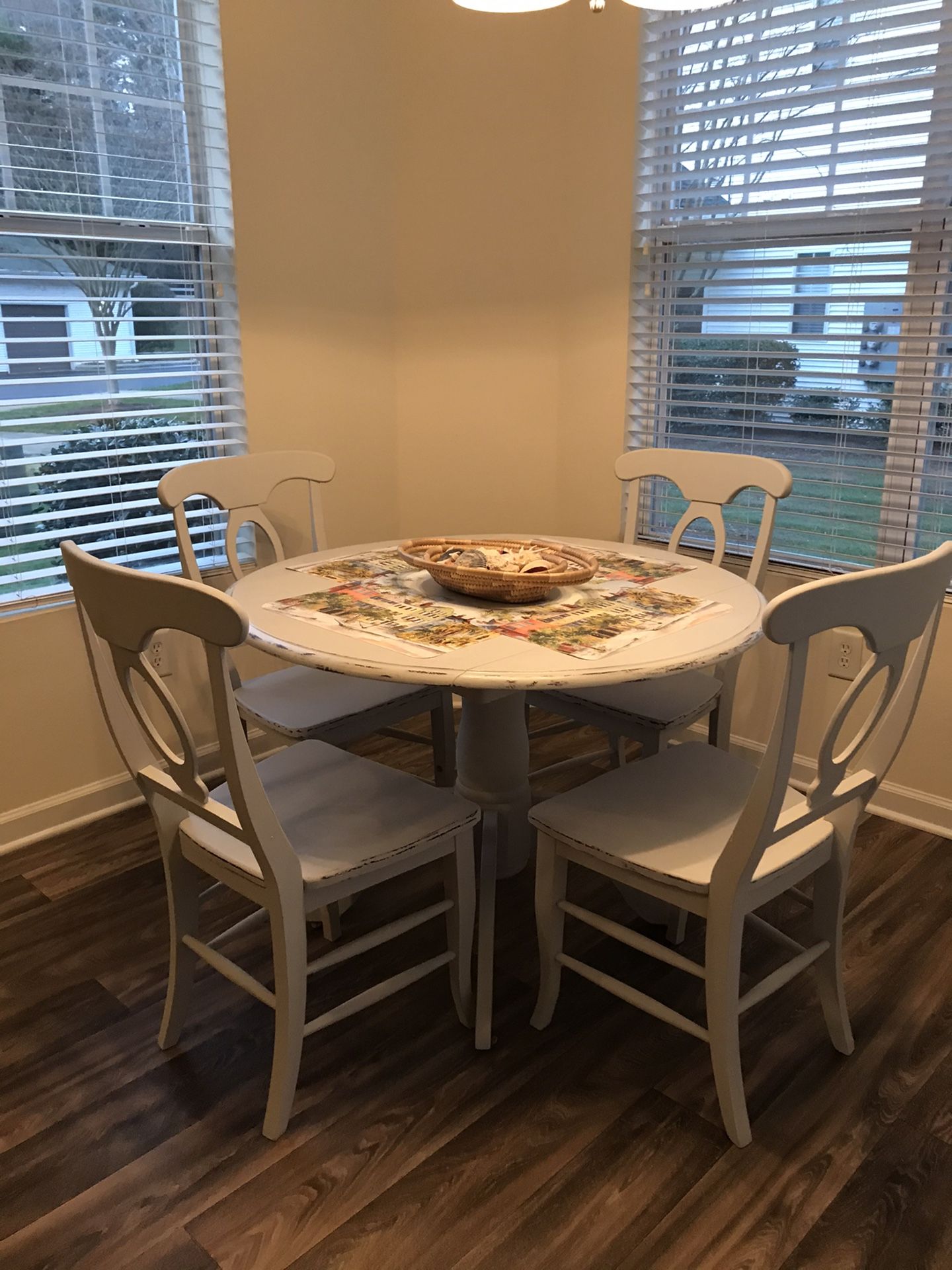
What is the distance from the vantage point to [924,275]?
7.90ft

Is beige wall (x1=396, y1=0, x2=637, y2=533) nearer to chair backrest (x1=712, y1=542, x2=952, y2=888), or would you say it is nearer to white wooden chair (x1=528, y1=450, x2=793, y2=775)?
white wooden chair (x1=528, y1=450, x2=793, y2=775)

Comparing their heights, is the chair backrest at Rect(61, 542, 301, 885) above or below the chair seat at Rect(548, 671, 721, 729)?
above

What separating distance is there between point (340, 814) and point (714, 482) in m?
1.34

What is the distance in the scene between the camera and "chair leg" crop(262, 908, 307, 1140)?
1.52 metres

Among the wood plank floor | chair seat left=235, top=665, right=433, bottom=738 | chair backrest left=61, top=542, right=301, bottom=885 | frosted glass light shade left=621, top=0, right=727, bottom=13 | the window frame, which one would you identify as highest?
frosted glass light shade left=621, top=0, right=727, bottom=13

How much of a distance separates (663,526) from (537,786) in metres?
0.93

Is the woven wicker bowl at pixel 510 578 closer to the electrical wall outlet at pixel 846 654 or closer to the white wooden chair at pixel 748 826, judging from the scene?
the white wooden chair at pixel 748 826

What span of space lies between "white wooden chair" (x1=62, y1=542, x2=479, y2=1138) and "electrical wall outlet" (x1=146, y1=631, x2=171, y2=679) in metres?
0.89

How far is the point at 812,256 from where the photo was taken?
2611mm

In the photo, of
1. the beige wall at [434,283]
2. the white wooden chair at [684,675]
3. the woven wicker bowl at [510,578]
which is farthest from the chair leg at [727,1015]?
the beige wall at [434,283]

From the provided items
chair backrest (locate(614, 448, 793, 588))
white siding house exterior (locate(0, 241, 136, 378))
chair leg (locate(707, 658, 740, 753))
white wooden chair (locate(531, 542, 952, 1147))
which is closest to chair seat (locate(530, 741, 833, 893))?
white wooden chair (locate(531, 542, 952, 1147))

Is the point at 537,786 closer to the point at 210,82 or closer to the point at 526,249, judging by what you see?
the point at 526,249

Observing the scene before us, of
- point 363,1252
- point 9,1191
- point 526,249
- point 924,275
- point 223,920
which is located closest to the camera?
point 363,1252

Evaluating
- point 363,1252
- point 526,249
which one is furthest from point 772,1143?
point 526,249
